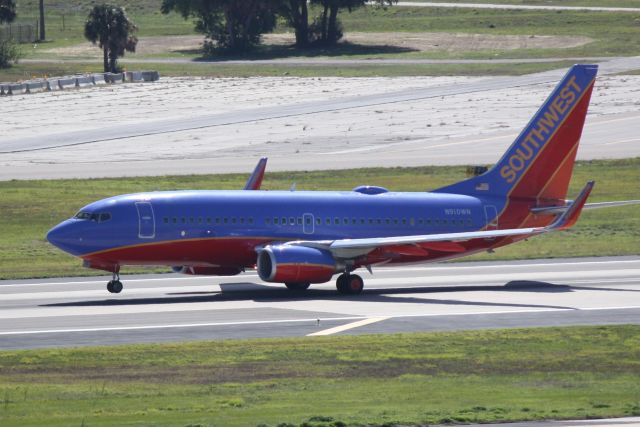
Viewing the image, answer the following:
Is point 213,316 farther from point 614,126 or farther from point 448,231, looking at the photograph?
point 614,126

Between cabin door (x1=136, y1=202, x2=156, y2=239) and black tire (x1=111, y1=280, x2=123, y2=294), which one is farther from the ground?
cabin door (x1=136, y1=202, x2=156, y2=239)

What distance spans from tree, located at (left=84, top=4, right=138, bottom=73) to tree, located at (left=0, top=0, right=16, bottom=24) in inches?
859

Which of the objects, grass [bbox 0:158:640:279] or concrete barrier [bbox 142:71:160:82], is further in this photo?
concrete barrier [bbox 142:71:160:82]

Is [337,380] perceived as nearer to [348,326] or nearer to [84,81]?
[348,326]

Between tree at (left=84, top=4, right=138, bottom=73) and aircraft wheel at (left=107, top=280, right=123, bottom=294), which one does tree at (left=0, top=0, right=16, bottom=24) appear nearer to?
tree at (left=84, top=4, right=138, bottom=73)

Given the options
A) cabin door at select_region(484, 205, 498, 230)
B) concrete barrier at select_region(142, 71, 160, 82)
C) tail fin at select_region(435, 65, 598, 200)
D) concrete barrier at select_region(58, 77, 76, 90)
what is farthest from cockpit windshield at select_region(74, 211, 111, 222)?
concrete barrier at select_region(142, 71, 160, 82)

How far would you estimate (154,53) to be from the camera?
574 ft

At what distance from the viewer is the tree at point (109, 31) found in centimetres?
14962

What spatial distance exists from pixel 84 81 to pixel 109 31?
12.4 meters

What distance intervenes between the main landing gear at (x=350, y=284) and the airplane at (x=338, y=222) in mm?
39

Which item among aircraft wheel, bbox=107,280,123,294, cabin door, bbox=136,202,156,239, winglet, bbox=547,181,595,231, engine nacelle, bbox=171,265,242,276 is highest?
winglet, bbox=547,181,595,231

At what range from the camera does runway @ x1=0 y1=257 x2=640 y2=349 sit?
138 ft

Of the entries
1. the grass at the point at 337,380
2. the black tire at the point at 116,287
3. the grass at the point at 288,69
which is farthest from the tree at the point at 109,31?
the grass at the point at 337,380

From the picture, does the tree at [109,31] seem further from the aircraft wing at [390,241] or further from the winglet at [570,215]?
the winglet at [570,215]
